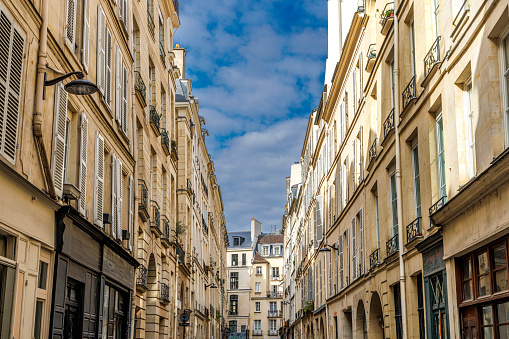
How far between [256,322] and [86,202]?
74.4 metres

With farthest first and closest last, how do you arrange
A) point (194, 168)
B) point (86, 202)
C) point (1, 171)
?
point (194, 168)
point (86, 202)
point (1, 171)

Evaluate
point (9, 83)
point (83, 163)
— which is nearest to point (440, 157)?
point (83, 163)

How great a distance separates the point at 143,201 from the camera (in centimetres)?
1950

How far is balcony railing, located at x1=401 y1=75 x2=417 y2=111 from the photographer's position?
544 inches

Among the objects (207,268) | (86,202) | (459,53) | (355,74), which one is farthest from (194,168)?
(459,53)

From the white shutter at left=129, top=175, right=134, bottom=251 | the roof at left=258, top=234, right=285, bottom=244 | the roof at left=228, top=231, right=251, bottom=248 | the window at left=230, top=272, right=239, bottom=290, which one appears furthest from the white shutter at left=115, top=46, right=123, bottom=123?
the roof at left=228, top=231, right=251, bottom=248

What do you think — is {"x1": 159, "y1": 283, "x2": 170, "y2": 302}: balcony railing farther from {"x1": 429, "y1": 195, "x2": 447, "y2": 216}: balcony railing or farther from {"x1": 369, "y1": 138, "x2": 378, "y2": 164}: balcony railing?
{"x1": 429, "y1": 195, "x2": 447, "y2": 216}: balcony railing

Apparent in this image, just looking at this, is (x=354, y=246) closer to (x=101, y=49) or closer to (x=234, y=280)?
(x=101, y=49)

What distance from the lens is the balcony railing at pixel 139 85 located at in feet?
61.9

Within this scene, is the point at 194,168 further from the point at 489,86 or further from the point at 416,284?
the point at 489,86

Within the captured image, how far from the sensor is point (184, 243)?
31.5 metres

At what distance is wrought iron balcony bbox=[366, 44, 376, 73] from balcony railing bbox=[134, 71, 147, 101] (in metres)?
6.89

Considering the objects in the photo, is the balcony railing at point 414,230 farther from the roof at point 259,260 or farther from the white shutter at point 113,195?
the roof at point 259,260

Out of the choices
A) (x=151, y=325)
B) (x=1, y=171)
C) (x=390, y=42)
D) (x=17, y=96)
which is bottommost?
(x=151, y=325)
